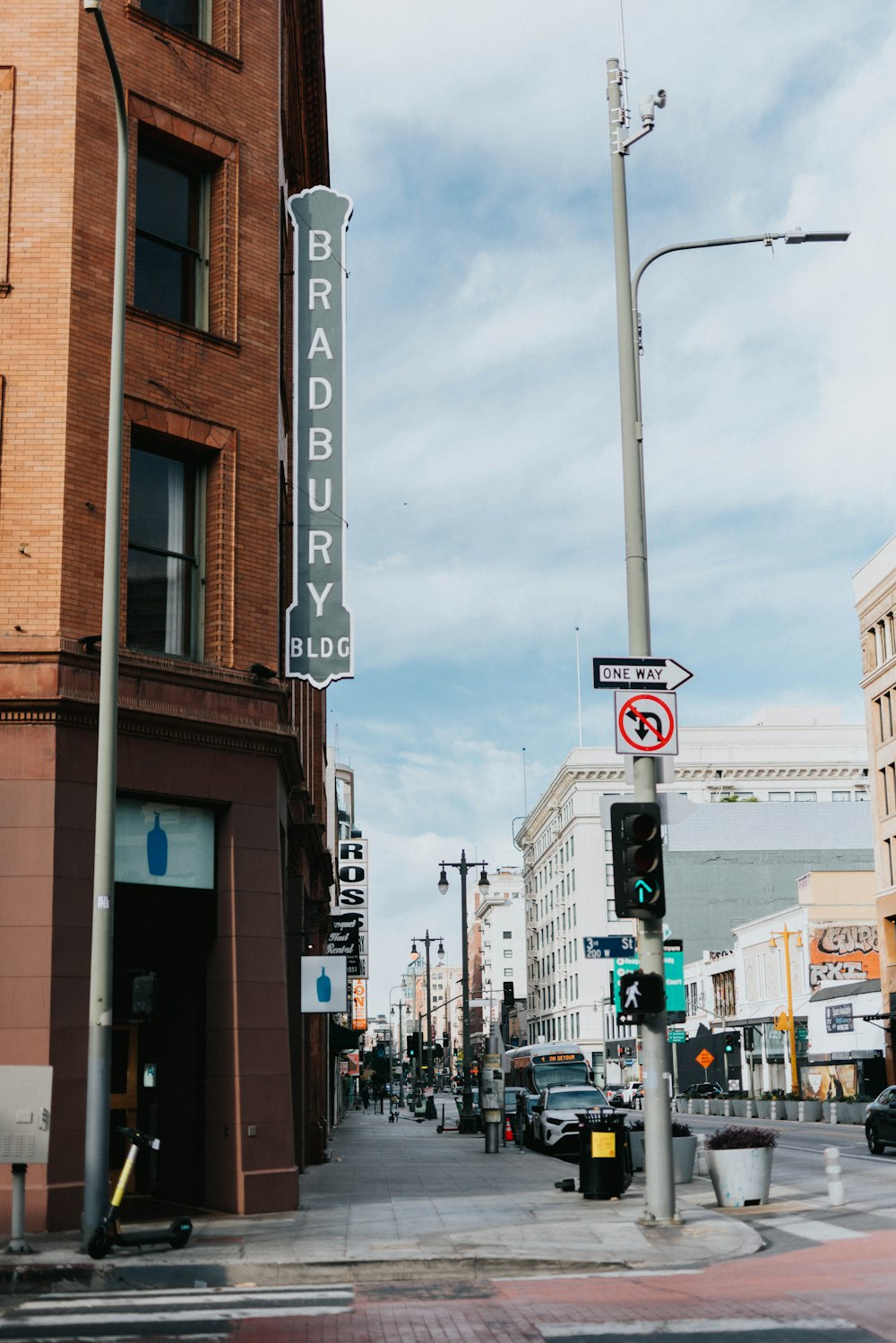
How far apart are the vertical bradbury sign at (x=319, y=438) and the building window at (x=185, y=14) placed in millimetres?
3183

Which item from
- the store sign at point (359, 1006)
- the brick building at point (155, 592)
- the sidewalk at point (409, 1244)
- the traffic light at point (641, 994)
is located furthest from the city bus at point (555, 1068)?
the store sign at point (359, 1006)

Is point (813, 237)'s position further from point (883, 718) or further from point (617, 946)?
point (883, 718)

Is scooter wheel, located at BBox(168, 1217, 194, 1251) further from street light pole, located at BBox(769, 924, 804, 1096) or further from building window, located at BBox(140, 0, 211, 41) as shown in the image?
street light pole, located at BBox(769, 924, 804, 1096)

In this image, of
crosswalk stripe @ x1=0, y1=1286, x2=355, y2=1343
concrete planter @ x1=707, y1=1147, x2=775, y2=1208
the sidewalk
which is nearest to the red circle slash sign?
the sidewalk

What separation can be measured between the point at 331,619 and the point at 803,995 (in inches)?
2265

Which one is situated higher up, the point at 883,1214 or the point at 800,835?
the point at 800,835

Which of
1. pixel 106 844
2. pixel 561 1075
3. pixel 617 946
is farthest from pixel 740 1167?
pixel 561 1075

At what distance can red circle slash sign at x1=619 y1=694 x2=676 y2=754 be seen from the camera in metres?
16.3

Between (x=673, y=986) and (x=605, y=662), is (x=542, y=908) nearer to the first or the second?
(x=673, y=986)

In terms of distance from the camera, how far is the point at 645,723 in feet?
53.8

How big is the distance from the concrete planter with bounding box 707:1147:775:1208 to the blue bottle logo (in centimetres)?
782

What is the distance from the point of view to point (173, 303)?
20359 millimetres

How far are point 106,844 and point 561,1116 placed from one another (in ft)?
71.4

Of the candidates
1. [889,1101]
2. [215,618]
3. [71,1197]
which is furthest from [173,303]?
[889,1101]
